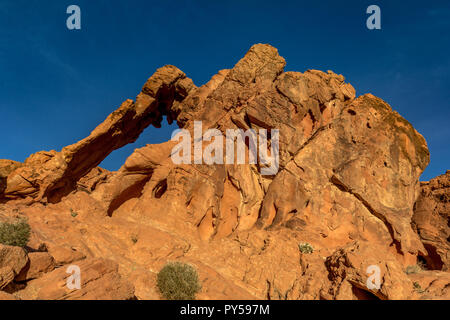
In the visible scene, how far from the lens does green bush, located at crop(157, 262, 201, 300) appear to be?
11.1m

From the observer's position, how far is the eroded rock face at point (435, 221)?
2198 cm

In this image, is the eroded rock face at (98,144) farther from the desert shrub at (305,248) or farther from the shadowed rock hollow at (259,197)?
the desert shrub at (305,248)

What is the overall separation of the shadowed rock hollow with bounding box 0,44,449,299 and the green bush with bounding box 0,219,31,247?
1.53ft

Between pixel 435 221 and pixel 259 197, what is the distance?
1447 cm

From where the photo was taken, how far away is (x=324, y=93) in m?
24.1

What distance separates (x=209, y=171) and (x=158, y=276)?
10.2m

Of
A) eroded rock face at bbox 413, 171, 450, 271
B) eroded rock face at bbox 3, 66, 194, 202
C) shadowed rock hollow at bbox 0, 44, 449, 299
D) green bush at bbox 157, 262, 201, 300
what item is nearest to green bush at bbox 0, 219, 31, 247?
shadowed rock hollow at bbox 0, 44, 449, 299

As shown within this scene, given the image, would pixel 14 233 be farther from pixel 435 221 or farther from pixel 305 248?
pixel 435 221

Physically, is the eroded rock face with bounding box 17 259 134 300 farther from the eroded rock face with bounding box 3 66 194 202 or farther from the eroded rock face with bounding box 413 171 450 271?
the eroded rock face with bounding box 413 171 450 271

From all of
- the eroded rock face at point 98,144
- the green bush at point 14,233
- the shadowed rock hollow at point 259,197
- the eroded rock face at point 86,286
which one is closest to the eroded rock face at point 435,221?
the shadowed rock hollow at point 259,197

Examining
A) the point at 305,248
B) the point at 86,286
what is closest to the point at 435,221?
the point at 305,248

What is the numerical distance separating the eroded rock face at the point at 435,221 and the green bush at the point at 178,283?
59.7ft
